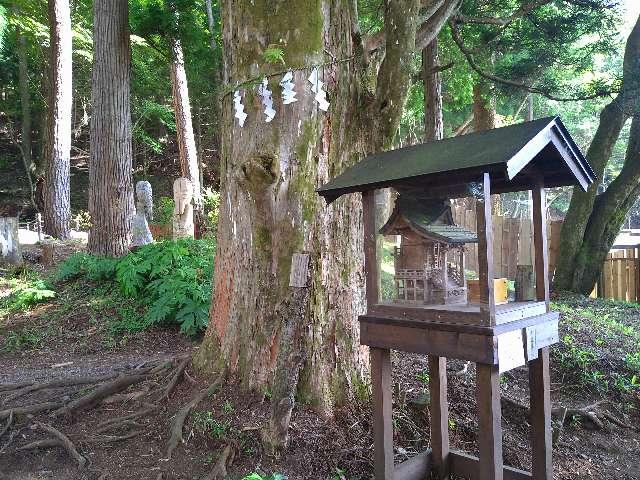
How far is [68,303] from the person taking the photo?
8891 millimetres

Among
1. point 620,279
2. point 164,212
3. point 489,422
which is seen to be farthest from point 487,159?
point 164,212

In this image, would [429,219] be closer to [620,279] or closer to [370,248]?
[370,248]

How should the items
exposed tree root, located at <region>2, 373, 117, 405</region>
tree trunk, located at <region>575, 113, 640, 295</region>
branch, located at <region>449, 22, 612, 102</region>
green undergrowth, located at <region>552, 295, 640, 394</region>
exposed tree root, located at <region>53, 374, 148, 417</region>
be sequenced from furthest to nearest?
tree trunk, located at <region>575, 113, 640, 295</region> → branch, located at <region>449, 22, 612, 102</region> → green undergrowth, located at <region>552, 295, 640, 394</region> → exposed tree root, located at <region>2, 373, 117, 405</region> → exposed tree root, located at <region>53, 374, 148, 417</region>

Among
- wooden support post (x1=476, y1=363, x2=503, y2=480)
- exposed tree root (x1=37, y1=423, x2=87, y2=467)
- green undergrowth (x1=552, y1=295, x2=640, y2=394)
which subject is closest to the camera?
wooden support post (x1=476, y1=363, x2=503, y2=480)

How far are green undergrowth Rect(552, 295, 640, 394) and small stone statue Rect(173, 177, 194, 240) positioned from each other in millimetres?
9057

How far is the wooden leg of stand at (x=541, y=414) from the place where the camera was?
3119mm

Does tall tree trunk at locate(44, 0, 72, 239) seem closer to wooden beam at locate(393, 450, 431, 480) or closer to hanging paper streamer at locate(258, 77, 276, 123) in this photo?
hanging paper streamer at locate(258, 77, 276, 123)

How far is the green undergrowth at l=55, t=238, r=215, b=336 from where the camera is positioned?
7.84 metres

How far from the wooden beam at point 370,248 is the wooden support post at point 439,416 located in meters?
0.92

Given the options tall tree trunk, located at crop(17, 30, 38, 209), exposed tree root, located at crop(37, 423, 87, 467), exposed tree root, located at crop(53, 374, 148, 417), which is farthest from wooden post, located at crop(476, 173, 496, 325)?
tall tree trunk, located at crop(17, 30, 38, 209)

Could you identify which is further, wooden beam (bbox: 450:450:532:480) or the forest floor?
the forest floor

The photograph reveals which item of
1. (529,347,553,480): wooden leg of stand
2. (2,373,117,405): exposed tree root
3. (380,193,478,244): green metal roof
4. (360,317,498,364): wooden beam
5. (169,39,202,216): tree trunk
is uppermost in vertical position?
(169,39,202,216): tree trunk

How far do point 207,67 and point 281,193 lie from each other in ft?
41.9

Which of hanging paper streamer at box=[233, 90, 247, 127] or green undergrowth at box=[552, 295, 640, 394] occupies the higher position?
hanging paper streamer at box=[233, 90, 247, 127]
